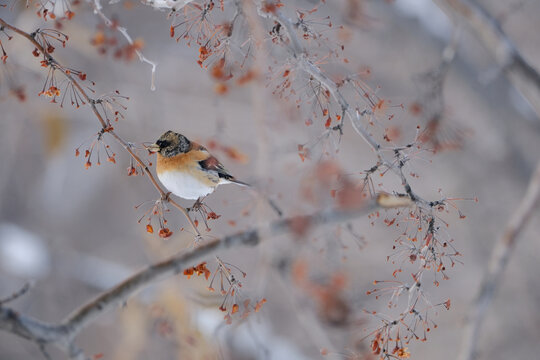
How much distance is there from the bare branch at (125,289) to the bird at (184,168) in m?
0.38

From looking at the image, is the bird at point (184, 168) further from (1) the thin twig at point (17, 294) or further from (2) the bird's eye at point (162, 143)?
(1) the thin twig at point (17, 294)

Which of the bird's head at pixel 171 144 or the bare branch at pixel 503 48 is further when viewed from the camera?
the bare branch at pixel 503 48

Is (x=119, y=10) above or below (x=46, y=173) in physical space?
above

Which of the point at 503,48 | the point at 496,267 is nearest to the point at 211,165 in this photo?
the point at 503,48

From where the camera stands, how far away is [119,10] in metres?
5.81

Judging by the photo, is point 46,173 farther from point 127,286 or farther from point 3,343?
point 127,286

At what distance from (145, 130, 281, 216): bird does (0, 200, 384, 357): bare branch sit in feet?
1.25

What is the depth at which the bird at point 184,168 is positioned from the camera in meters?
1.85

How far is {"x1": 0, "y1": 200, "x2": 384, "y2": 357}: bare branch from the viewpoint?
135 cm

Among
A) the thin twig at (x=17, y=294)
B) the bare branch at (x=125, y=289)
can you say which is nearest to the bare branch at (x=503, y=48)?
the bare branch at (x=125, y=289)

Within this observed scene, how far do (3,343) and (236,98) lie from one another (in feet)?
13.1

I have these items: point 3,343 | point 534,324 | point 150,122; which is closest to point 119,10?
point 150,122

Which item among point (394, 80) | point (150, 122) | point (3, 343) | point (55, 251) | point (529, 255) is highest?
point (394, 80)

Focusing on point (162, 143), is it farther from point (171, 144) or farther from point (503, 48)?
point (503, 48)
